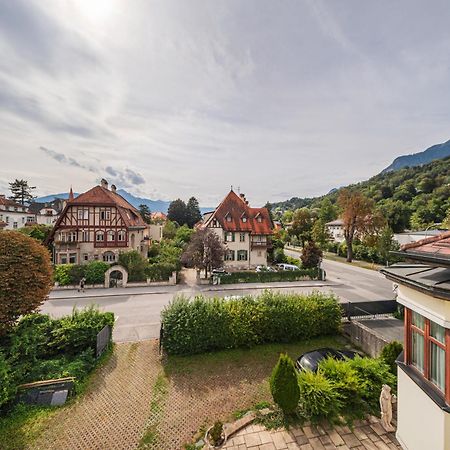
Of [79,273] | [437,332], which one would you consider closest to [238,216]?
[79,273]

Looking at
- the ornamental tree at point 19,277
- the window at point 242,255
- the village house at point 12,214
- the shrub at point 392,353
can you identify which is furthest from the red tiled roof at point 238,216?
the village house at point 12,214

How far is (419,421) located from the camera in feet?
16.2

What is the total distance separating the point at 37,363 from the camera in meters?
9.67

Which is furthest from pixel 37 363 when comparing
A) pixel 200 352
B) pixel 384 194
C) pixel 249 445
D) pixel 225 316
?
pixel 384 194

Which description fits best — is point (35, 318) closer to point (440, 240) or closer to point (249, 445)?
point (249, 445)

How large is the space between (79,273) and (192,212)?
4516cm

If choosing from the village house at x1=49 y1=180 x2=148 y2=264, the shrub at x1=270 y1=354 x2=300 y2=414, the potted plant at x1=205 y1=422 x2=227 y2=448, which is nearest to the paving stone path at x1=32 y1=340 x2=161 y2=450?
the potted plant at x1=205 y1=422 x2=227 y2=448

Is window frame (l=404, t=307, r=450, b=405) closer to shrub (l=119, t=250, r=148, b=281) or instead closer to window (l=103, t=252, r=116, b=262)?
shrub (l=119, t=250, r=148, b=281)

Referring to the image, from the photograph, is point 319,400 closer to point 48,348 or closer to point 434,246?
point 434,246

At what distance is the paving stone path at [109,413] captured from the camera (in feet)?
23.1

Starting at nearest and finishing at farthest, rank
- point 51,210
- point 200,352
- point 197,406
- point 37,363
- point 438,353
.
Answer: point 438,353
point 197,406
point 37,363
point 200,352
point 51,210

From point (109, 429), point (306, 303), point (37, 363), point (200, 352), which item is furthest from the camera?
point (306, 303)

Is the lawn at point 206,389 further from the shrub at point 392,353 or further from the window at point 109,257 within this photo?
the window at point 109,257

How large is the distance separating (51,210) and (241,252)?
5709cm
